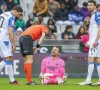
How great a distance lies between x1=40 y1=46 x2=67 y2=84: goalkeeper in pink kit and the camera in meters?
15.4

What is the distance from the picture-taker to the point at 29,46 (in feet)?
49.3

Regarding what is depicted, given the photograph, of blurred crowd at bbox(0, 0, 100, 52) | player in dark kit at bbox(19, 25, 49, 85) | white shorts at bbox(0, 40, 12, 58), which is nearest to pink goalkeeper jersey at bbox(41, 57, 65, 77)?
player in dark kit at bbox(19, 25, 49, 85)

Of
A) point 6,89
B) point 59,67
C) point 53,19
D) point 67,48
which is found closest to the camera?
point 6,89

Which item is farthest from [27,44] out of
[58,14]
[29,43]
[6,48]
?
[58,14]

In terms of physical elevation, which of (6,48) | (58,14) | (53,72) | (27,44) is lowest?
(53,72)

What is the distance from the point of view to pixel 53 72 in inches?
610

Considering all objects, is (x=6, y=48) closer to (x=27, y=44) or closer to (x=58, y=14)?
(x=27, y=44)

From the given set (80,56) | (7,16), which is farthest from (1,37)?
(80,56)

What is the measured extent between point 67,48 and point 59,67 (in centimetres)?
663

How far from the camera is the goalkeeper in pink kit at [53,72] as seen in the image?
15375 millimetres

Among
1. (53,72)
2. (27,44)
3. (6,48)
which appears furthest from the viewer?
(53,72)

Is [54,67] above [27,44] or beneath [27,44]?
beneath

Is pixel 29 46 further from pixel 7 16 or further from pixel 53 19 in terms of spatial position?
pixel 53 19

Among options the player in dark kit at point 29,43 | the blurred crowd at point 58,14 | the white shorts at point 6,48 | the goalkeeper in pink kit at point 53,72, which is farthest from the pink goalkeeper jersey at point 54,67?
the blurred crowd at point 58,14
